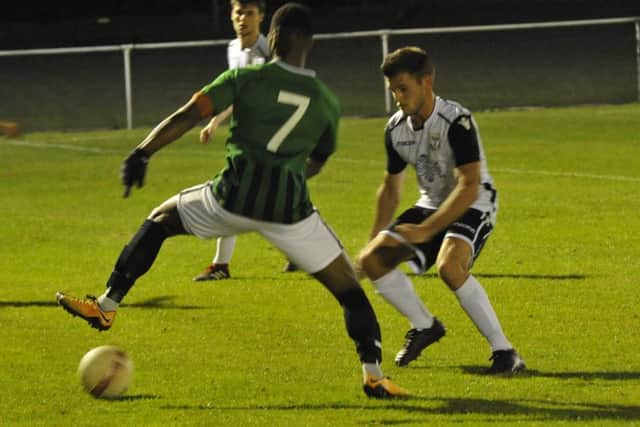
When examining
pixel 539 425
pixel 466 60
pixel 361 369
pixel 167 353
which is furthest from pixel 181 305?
pixel 466 60

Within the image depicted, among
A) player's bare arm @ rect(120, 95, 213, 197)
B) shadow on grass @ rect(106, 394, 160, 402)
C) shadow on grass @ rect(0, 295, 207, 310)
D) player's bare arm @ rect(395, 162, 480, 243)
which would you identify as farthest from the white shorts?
shadow on grass @ rect(0, 295, 207, 310)

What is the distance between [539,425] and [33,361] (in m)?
3.55

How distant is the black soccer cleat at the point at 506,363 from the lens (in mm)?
9289

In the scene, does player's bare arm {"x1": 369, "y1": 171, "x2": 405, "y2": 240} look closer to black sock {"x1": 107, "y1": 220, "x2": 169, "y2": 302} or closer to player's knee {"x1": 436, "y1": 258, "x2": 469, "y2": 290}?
player's knee {"x1": 436, "y1": 258, "x2": 469, "y2": 290}

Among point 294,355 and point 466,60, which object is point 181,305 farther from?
point 466,60

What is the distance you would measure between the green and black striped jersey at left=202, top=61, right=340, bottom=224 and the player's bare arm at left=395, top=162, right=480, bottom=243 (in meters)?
0.71

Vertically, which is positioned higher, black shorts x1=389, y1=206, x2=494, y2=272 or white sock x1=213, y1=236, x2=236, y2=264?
black shorts x1=389, y1=206, x2=494, y2=272

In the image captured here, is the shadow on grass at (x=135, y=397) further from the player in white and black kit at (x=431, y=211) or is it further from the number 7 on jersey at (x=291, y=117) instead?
the number 7 on jersey at (x=291, y=117)

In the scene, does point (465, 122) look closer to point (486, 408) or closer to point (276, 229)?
point (276, 229)

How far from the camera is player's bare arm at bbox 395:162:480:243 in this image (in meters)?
8.97

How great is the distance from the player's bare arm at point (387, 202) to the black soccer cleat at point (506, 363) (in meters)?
1.12

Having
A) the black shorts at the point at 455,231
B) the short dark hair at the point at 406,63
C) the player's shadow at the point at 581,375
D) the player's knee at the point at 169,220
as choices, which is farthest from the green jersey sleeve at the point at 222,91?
the player's shadow at the point at 581,375

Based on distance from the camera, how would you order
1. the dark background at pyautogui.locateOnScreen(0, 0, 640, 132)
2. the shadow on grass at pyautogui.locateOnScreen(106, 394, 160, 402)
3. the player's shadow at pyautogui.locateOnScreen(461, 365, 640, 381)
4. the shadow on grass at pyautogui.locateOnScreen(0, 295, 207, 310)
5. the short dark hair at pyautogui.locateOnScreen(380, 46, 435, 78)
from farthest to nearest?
the dark background at pyautogui.locateOnScreen(0, 0, 640, 132) → the shadow on grass at pyautogui.locateOnScreen(0, 295, 207, 310) → the player's shadow at pyautogui.locateOnScreen(461, 365, 640, 381) → the short dark hair at pyautogui.locateOnScreen(380, 46, 435, 78) → the shadow on grass at pyautogui.locateOnScreen(106, 394, 160, 402)

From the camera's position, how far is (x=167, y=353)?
33.8ft
